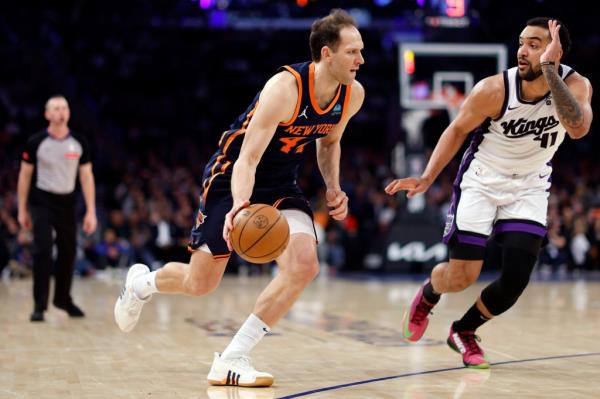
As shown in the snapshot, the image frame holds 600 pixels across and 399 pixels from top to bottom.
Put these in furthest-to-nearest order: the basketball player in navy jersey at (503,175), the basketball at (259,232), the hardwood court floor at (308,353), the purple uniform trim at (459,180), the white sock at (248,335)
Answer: the purple uniform trim at (459,180), the basketball player in navy jersey at (503,175), the white sock at (248,335), the hardwood court floor at (308,353), the basketball at (259,232)

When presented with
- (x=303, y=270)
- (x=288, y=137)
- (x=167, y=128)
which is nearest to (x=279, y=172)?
(x=288, y=137)

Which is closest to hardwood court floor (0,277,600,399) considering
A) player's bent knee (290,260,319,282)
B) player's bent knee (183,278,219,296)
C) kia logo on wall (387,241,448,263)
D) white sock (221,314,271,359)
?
white sock (221,314,271,359)

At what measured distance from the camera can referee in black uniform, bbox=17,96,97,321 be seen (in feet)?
28.1

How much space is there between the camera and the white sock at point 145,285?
19.1 ft

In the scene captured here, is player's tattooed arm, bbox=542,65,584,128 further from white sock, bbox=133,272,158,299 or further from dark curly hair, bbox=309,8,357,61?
white sock, bbox=133,272,158,299

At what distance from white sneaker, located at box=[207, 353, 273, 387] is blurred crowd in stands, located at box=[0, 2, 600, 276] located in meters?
10.7

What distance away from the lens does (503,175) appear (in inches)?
223

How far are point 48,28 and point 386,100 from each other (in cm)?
893

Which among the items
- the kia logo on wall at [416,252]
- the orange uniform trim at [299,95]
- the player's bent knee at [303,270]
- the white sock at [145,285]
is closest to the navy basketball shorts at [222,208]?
the player's bent knee at [303,270]

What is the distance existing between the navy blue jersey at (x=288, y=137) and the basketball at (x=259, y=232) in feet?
1.86

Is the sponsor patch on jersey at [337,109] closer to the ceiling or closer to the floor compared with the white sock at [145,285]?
closer to the ceiling

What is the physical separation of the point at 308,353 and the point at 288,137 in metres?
1.78

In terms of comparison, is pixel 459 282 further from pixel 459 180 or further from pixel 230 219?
pixel 230 219

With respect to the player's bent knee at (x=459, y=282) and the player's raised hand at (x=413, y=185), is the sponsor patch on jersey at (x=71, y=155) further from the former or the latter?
the player's bent knee at (x=459, y=282)
